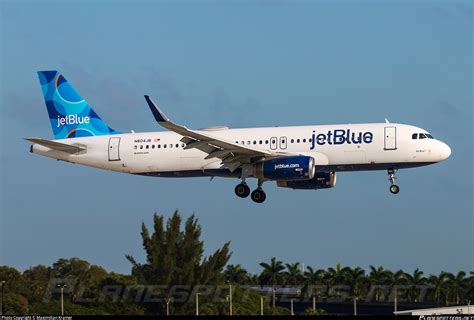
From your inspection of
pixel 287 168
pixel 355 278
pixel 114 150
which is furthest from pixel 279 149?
pixel 355 278

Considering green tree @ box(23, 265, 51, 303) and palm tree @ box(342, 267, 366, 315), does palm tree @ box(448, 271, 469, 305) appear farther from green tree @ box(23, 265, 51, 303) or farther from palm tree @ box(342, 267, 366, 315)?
green tree @ box(23, 265, 51, 303)

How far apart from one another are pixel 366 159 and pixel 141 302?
26258mm

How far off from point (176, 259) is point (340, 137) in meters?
29.2

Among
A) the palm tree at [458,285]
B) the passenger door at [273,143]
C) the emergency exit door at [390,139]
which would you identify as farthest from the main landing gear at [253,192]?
the palm tree at [458,285]

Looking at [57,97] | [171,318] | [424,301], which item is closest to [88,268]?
[424,301]

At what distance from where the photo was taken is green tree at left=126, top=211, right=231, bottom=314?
8681 centimetres

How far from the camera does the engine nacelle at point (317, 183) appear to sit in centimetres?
6712

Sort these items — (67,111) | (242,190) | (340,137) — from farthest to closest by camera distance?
(67,111), (242,190), (340,137)

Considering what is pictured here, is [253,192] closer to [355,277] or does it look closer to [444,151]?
[444,151]

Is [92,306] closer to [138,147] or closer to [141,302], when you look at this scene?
[141,302]

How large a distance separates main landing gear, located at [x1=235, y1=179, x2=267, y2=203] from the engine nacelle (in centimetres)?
269

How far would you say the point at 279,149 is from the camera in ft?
211

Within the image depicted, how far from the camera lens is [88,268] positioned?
4843 inches

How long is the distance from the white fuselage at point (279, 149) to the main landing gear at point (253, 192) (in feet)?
3.09
